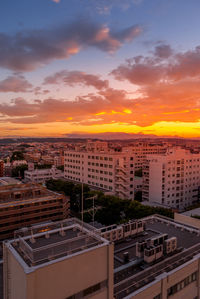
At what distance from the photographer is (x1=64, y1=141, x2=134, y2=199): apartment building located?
59219 mm

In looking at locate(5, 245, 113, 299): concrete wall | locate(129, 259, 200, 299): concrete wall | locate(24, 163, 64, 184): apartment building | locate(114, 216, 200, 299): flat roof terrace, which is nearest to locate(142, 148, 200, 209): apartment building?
locate(114, 216, 200, 299): flat roof terrace

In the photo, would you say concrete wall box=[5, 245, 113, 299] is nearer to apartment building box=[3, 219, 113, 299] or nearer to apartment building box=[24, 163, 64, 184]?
apartment building box=[3, 219, 113, 299]

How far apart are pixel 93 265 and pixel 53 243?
257 cm

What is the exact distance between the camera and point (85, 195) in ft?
178

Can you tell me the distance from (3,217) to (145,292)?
30199 millimetres

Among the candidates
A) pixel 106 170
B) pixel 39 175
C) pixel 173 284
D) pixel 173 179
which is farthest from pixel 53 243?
pixel 39 175

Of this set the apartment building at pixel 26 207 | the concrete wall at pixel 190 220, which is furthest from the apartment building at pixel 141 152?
the concrete wall at pixel 190 220

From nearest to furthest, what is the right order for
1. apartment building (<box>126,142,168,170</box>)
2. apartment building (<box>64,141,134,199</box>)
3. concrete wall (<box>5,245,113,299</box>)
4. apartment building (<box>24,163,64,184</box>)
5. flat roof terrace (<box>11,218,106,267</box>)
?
concrete wall (<box>5,245,113,299</box>)
flat roof terrace (<box>11,218,106,267</box>)
apartment building (<box>64,141,134,199</box>)
apartment building (<box>24,163,64,184</box>)
apartment building (<box>126,142,168,170</box>)

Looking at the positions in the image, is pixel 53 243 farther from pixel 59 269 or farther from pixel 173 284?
pixel 173 284

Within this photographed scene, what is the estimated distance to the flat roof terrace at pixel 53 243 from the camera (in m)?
10.4

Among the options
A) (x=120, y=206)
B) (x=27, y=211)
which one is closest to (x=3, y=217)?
(x=27, y=211)

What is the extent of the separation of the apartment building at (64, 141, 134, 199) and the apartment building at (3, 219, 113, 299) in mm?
47380

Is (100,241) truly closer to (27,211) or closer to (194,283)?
(194,283)

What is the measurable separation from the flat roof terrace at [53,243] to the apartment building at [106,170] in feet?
150
